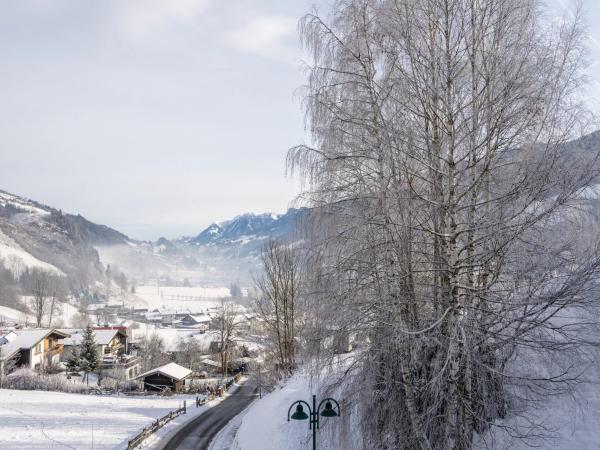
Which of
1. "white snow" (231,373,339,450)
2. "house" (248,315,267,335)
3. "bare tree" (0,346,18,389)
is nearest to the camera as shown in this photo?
"white snow" (231,373,339,450)

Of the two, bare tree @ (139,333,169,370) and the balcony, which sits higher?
the balcony

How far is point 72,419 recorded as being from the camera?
2980cm

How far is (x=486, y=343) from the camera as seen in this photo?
773 centimetres

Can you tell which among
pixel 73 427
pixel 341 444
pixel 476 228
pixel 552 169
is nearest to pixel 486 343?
pixel 476 228

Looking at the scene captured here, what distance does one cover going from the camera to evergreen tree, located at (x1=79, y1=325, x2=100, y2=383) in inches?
2024

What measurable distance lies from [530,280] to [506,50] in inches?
158

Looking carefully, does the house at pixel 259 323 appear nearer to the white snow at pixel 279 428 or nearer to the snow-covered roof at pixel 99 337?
the white snow at pixel 279 428

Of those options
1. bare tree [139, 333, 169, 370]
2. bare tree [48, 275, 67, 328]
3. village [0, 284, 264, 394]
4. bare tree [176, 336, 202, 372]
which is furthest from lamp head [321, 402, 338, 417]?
bare tree [48, 275, 67, 328]

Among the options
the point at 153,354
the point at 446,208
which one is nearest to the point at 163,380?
the point at 153,354

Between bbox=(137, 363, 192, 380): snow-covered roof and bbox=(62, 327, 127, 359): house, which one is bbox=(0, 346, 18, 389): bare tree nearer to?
bbox=(62, 327, 127, 359): house

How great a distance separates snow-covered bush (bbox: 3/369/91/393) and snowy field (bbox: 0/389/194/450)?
4745 mm

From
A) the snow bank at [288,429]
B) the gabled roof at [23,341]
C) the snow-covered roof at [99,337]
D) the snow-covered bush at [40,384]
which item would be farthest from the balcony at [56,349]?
the snow bank at [288,429]

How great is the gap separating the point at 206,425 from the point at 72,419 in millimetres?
8071

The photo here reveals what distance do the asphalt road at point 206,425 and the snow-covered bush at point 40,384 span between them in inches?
590
